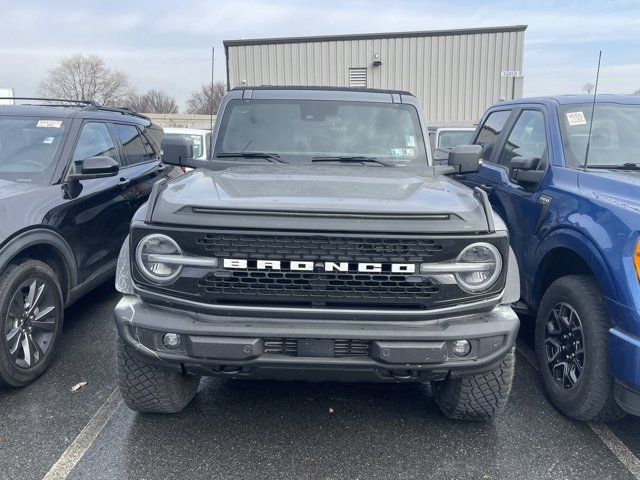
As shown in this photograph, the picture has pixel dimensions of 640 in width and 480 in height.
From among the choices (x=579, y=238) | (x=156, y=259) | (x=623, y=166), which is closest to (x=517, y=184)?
(x=623, y=166)

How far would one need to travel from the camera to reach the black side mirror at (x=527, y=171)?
3877 mm

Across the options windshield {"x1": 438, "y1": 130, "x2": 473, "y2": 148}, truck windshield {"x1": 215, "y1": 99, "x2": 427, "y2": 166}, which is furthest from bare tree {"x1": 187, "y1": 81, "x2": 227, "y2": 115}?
windshield {"x1": 438, "y1": 130, "x2": 473, "y2": 148}

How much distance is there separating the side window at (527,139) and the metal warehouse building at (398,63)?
13.5 meters

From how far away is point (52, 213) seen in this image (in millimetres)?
3826

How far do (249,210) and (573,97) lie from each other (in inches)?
127

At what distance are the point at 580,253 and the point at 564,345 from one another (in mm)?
597

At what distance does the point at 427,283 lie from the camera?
8.17 ft

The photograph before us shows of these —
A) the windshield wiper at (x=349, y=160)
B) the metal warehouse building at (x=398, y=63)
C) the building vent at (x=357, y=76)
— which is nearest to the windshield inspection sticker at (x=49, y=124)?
the windshield wiper at (x=349, y=160)

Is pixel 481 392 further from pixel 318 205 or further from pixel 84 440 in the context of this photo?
pixel 84 440

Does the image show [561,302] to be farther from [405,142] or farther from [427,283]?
[405,142]

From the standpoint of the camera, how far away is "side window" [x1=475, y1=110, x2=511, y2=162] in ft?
16.9

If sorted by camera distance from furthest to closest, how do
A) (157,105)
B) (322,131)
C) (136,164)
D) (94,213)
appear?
1. (157,105)
2. (136,164)
3. (94,213)
4. (322,131)

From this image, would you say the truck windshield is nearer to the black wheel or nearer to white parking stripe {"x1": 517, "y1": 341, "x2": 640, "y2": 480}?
the black wheel

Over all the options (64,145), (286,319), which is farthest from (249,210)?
(64,145)
